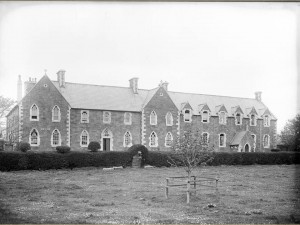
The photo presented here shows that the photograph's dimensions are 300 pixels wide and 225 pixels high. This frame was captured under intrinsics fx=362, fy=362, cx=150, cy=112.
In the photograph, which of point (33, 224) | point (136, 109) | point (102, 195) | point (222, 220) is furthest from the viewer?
point (136, 109)

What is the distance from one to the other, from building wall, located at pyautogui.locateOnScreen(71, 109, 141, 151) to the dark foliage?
8423 mm

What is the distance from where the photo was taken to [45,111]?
139 ft

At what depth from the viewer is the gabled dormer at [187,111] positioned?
51316 mm

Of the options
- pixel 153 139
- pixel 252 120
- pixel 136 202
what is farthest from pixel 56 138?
pixel 252 120

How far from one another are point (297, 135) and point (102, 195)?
35.2 ft

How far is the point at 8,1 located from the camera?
1437 centimetres

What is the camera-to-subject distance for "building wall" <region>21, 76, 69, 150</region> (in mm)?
41094

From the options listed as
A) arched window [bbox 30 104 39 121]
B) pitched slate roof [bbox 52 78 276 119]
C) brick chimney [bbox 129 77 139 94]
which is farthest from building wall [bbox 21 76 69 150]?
brick chimney [bbox 129 77 139 94]

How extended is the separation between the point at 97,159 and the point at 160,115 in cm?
1449

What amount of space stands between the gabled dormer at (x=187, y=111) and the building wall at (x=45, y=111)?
55.6 feet

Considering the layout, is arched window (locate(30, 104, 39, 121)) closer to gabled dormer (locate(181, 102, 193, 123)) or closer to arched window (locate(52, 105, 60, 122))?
arched window (locate(52, 105, 60, 122))

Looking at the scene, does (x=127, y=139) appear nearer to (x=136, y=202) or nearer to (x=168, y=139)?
(x=168, y=139)

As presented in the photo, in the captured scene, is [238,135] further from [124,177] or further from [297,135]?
[297,135]

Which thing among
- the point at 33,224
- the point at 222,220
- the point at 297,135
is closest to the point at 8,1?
the point at 33,224
